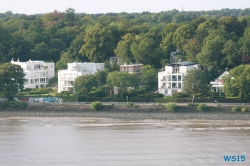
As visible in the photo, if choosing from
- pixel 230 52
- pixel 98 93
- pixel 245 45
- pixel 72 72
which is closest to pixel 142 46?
pixel 72 72

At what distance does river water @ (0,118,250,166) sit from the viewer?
26891 mm

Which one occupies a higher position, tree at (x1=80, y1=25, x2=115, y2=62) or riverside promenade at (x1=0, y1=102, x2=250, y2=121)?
tree at (x1=80, y1=25, x2=115, y2=62)

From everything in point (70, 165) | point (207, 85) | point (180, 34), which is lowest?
point (70, 165)

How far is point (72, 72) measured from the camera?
44.7 m

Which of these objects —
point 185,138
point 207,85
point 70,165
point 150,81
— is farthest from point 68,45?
point 70,165

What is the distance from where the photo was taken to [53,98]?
133ft

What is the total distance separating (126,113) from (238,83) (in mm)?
5448

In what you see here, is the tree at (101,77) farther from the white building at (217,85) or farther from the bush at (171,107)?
the bush at (171,107)

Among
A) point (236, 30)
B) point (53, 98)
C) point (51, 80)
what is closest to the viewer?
point (53, 98)

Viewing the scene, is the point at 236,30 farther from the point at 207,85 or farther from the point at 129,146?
the point at 129,146

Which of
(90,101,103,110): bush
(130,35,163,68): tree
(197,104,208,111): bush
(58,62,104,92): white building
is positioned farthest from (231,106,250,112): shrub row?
(130,35,163,68): tree

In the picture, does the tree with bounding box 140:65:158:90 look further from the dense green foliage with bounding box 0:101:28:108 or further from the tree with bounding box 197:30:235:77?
the dense green foliage with bounding box 0:101:28:108

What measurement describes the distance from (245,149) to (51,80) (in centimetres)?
2103

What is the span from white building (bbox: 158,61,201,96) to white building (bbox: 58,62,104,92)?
4795 mm
